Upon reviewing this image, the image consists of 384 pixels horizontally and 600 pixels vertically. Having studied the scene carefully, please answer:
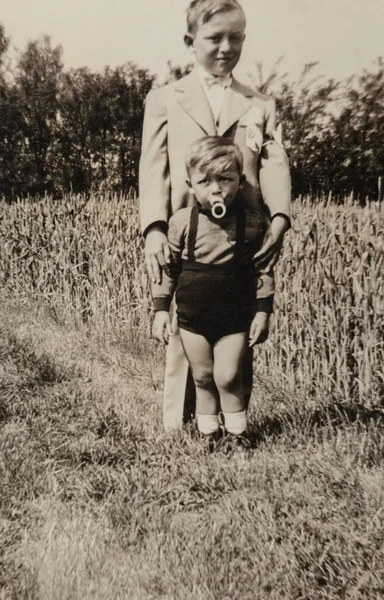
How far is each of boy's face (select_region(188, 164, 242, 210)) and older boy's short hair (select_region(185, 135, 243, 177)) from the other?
2 cm

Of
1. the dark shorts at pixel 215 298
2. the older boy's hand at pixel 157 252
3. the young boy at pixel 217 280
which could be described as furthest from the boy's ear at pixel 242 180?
the older boy's hand at pixel 157 252

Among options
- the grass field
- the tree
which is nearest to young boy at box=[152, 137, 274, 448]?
the grass field

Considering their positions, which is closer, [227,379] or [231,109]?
Result: [231,109]

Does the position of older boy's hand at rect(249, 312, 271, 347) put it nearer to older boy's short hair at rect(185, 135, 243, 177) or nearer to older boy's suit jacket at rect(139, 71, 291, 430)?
older boy's suit jacket at rect(139, 71, 291, 430)

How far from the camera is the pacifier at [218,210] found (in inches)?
102

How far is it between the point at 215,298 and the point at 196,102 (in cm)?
89

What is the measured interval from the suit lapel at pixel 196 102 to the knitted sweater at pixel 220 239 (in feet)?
1.25

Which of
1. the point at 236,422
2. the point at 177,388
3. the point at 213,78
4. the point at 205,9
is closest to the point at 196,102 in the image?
the point at 213,78

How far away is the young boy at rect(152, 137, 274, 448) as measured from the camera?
2623 mm

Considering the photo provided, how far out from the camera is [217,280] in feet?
8.97

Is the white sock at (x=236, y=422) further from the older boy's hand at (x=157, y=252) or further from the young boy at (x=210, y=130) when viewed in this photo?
the older boy's hand at (x=157, y=252)

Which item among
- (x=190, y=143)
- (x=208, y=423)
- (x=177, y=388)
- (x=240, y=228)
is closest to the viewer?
(x=240, y=228)

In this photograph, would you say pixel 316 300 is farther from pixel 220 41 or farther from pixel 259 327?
pixel 220 41

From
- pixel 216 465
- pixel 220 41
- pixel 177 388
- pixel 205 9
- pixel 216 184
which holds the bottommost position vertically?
pixel 216 465
